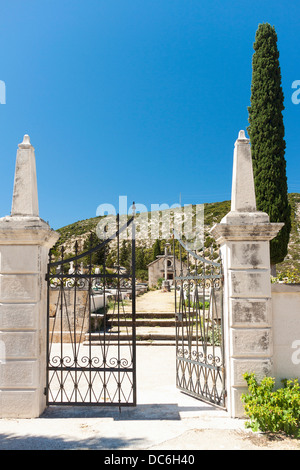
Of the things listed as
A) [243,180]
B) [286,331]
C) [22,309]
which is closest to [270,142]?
[243,180]

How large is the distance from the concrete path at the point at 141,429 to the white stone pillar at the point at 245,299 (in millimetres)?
513

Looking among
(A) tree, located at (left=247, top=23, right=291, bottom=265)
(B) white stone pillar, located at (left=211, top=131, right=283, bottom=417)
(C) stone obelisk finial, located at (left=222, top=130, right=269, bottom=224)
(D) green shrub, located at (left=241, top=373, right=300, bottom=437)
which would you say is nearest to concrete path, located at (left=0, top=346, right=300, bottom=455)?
(D) green shrub, located at (left=241, top=373, right=300, bottom=437)

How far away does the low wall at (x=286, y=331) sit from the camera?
182 inches

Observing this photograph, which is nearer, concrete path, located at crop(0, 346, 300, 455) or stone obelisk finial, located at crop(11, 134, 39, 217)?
concrete path, located at crop(0, 346, 300, 455)

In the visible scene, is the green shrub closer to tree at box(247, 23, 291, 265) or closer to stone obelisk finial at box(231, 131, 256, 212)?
stone obelisk finial at box(231, 131, 256, 212)

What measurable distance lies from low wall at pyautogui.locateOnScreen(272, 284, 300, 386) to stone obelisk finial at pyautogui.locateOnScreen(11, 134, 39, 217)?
3.53 meters

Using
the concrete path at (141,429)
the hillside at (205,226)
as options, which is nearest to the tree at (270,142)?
the concrete path at (141,429)

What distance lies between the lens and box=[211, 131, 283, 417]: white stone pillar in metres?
4.51

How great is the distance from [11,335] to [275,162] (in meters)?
13.3

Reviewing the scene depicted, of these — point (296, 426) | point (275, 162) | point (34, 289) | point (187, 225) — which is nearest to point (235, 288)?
point (296, 426)

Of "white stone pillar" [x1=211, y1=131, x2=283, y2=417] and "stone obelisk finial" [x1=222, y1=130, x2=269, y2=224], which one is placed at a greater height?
"stone obelisk finial" [x1=222, y1=130, x2=269, y2=224]

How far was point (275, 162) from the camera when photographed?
48.9 feet

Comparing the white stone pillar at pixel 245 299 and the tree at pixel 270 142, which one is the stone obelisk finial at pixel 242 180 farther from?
the tree at pixel 270 142
